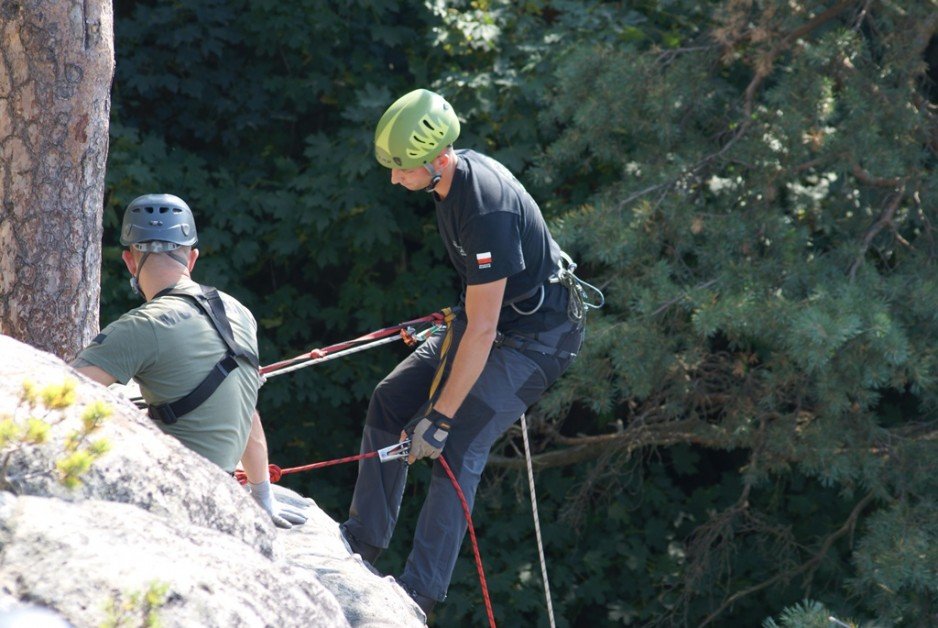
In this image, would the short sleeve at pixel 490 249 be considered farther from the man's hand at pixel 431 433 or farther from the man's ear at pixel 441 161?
the man's hand at pixel 431 433

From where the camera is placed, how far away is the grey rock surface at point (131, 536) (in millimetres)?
1974

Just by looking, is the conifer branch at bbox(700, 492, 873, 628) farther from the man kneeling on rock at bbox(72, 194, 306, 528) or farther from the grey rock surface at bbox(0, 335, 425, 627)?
the grey rock surface at bbox(0, 335, 425, 627)

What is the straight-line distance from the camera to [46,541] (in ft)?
6.72

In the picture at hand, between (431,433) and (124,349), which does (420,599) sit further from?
(124,349)

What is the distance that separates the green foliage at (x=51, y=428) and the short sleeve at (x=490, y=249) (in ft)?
5.82

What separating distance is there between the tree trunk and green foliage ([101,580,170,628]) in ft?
7.89

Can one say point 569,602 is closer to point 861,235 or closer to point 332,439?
point 332,439

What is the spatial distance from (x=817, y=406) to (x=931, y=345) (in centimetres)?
64

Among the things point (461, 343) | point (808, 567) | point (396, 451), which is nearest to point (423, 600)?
point (396, 451)

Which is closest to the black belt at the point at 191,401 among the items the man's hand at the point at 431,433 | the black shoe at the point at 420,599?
the man's hand at the point at 431,433

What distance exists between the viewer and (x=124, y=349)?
319 cm

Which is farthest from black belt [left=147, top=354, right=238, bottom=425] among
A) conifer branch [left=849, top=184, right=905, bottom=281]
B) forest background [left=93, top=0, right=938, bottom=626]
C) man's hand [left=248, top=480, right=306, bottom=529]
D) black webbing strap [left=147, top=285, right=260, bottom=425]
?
conifer branch [left=849, top=184, right=905, bottom=281]

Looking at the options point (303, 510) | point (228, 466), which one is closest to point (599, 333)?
point (303, 510)

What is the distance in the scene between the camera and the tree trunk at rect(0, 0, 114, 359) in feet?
13.4
